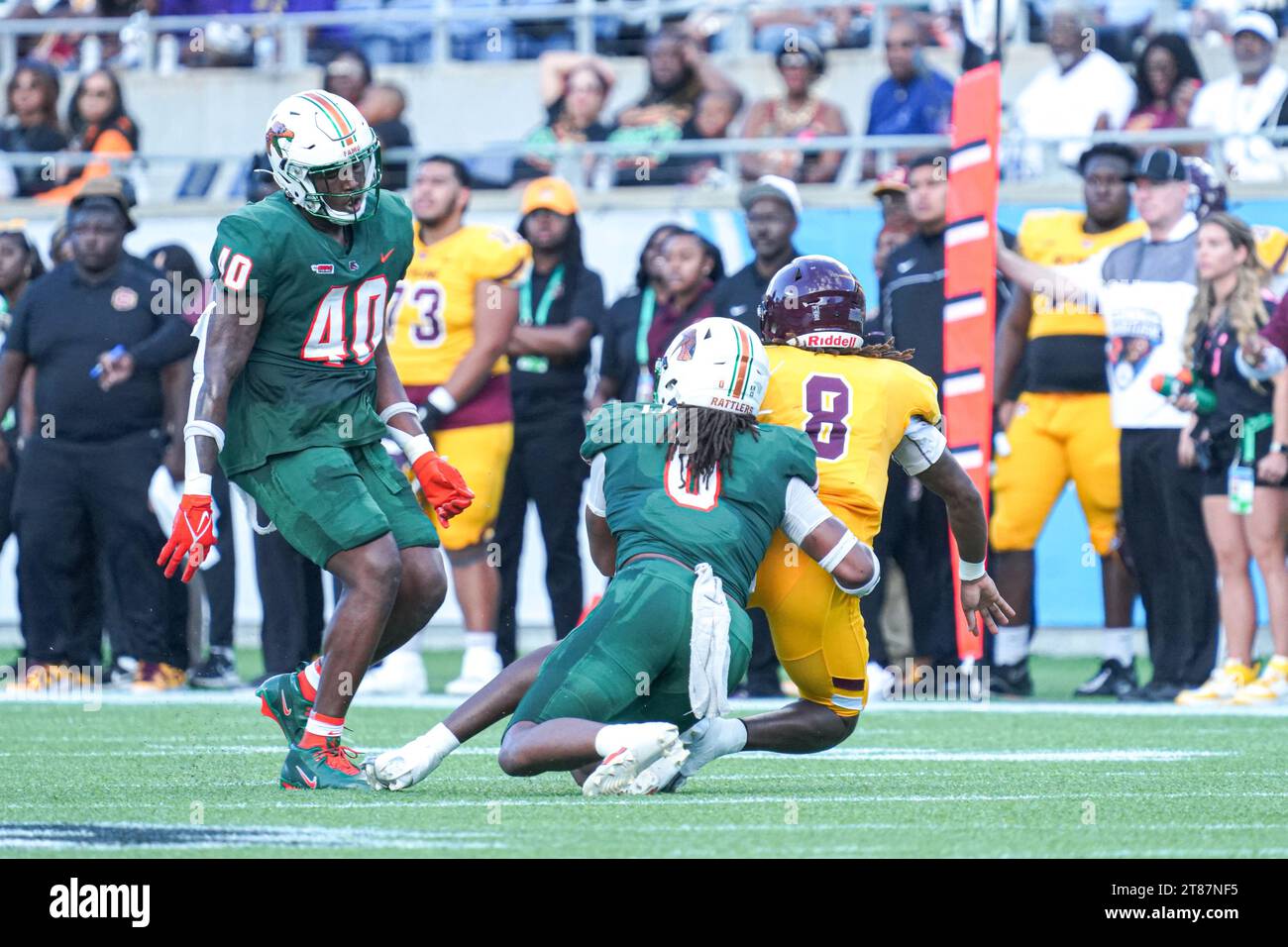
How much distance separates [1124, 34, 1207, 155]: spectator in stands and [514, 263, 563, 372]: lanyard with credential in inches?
144

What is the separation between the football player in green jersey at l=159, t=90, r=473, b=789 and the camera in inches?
229

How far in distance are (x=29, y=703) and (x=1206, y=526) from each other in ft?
16.5

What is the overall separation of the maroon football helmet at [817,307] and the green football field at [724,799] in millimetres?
1242

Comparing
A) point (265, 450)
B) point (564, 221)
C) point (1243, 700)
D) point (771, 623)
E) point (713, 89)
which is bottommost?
point (1243, 700)

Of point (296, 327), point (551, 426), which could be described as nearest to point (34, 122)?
point (551, 426)

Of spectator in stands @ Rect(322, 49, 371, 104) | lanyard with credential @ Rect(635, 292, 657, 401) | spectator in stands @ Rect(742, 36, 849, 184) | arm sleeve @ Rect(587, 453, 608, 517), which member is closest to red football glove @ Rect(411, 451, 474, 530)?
arm sleeve @ Rect(587, 453, 608, 517)

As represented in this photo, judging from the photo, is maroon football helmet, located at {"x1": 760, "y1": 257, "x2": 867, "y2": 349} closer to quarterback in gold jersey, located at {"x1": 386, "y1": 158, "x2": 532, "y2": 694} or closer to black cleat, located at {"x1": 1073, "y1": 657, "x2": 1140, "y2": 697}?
quarterback in gold jersey, located at {"x1": 386, "y1": 158, "x2": 532, "y2": 694}

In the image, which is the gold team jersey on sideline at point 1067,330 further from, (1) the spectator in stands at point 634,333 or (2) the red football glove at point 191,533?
(2) the red football glove at point 191,533

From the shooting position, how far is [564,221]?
34.7 ft

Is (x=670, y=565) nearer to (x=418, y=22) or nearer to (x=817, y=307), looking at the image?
(x=817, y=307)

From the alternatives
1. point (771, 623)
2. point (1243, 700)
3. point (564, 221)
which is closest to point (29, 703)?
point (564, 221)

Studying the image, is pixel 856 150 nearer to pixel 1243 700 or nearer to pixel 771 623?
pixel 1243 700

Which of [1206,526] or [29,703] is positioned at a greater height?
[1206,526]
